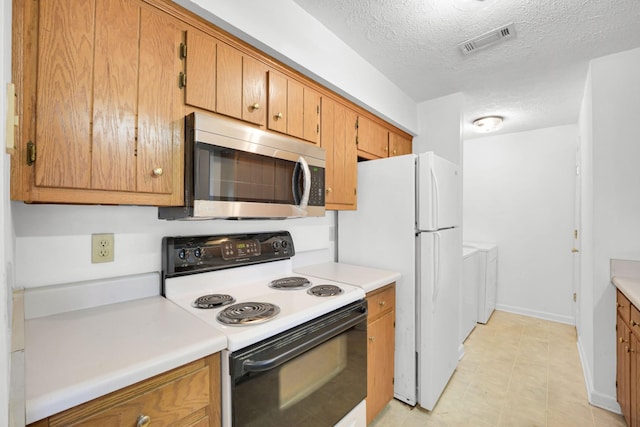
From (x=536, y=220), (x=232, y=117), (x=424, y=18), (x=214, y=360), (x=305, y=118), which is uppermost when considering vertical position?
(x=424, y=18)

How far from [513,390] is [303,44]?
9.42 feet

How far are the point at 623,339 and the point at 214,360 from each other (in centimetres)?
242

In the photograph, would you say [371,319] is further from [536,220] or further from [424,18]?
[536,220]

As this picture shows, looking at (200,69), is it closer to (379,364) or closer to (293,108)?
(293,108)

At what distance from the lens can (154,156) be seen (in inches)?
45.6

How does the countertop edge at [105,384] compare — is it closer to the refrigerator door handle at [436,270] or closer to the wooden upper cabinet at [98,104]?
the wooden upper cabinet at [98,104]

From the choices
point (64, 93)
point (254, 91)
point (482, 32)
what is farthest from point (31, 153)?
point (482, 32)

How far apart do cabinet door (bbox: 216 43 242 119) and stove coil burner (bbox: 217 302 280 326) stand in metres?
0.89

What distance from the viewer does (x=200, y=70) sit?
1.28 m

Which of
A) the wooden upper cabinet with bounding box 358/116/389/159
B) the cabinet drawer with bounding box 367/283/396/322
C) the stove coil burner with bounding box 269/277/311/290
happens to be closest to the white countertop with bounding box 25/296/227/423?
the stove coil burner with bounding box 269/277/311/290

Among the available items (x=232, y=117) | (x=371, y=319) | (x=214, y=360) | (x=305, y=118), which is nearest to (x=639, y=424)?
(x=371, y=319)

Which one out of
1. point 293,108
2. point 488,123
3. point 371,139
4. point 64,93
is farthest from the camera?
point 488,123

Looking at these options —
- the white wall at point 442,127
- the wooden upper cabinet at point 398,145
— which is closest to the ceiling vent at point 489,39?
the white wall at point 442,127

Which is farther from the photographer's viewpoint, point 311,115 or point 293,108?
point 311,115
